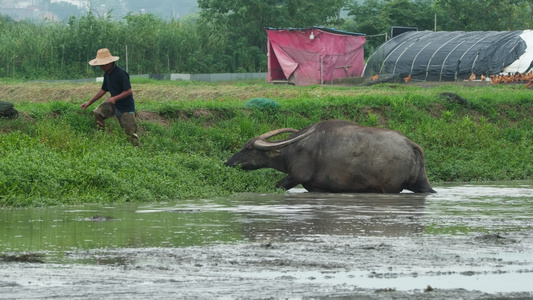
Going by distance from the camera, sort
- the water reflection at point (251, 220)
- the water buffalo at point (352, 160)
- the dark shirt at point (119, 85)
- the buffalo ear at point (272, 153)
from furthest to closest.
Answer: the dark shirt at point (119, 85) < the buffalo ear at point (272, 153) < the water buffalo at point (352, 160) < the water reflection at point (251, 220)

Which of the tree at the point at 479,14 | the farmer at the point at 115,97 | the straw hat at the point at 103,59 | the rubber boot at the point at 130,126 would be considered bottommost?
the rubber boot at the point at 130,126

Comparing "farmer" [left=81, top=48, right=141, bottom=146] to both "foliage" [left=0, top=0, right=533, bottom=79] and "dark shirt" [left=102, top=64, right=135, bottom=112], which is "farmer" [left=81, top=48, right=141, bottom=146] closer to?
"dark shirt" [left=102, top=64, right=135, bottom=112]

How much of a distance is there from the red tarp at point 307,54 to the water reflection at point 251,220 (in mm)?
19386

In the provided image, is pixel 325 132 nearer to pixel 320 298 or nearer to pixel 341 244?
pixel 341 244

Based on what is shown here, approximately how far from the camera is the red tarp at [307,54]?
1175 inches

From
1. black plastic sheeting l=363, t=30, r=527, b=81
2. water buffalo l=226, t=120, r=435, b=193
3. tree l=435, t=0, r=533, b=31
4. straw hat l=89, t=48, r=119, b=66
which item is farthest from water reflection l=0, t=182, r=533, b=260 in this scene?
tree l=435, t=0, r=533, b=31

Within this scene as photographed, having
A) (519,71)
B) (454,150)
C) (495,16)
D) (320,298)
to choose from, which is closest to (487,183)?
(454,150)

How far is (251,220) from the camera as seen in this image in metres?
Answer: 8.08

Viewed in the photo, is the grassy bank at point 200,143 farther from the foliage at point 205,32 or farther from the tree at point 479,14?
the tree at point 479,14

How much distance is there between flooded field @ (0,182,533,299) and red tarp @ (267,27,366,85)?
20.5 metres

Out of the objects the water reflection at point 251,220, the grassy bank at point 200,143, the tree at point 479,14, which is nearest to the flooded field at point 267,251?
the water reflection at point 251,220

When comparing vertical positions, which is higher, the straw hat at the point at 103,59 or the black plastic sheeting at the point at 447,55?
the straw hat at the point at 103,59

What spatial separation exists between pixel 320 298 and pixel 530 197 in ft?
21.0

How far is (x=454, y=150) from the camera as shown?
14.5 metres
